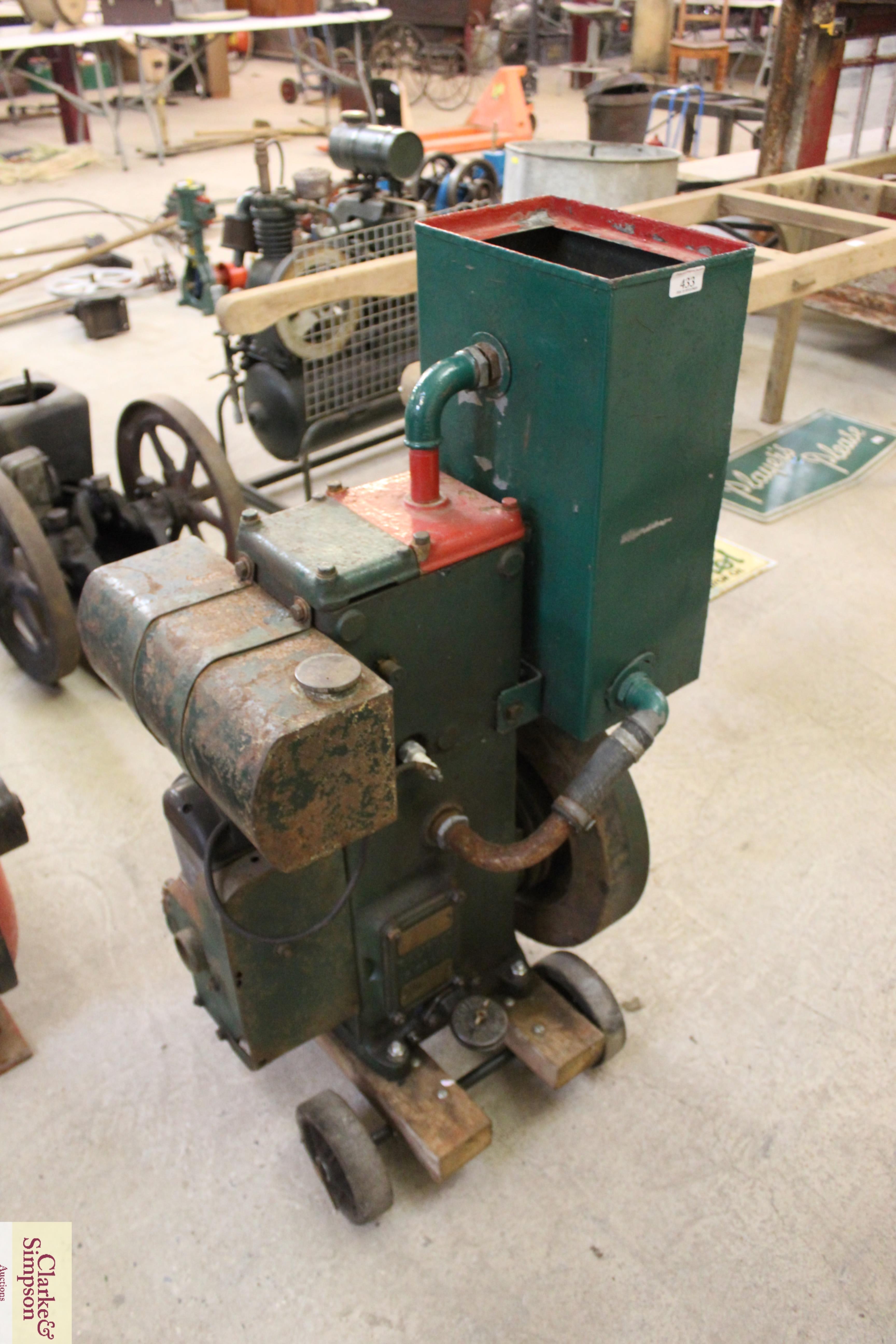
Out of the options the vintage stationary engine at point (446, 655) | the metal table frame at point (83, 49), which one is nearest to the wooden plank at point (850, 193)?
the vintage stationary engine at point (446, 655)

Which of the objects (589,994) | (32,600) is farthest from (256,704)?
(32,600)

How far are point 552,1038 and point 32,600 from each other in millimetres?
1457

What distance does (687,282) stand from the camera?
98 cm

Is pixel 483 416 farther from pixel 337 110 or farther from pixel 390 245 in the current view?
pixel 337 110

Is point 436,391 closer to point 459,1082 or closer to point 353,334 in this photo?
point 459,1082

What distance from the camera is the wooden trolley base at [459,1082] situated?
1305 millimetres

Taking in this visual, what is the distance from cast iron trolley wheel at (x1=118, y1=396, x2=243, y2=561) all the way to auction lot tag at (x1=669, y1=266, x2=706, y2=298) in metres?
1.43

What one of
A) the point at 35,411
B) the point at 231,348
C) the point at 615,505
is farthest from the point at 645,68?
the point at 615,505

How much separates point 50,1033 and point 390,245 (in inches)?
86.4

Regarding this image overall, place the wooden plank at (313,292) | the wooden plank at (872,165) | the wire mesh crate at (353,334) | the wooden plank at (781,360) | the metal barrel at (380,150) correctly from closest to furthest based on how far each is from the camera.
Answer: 1. the wooden plank at (313,292)
2. the wire mesh crate at (353,334)
3. the metal barrel at (380,150)
4. the wooden plank at (781,360)
5. the wooden plank at (872,165)

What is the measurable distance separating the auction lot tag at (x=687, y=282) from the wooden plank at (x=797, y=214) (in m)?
1.82

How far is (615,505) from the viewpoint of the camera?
3.44 ft

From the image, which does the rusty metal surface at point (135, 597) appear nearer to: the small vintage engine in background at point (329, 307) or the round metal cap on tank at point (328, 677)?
the round metal cap on tank at point (328, 677)

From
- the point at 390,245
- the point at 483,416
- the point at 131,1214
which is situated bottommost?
the point at 131,1214
